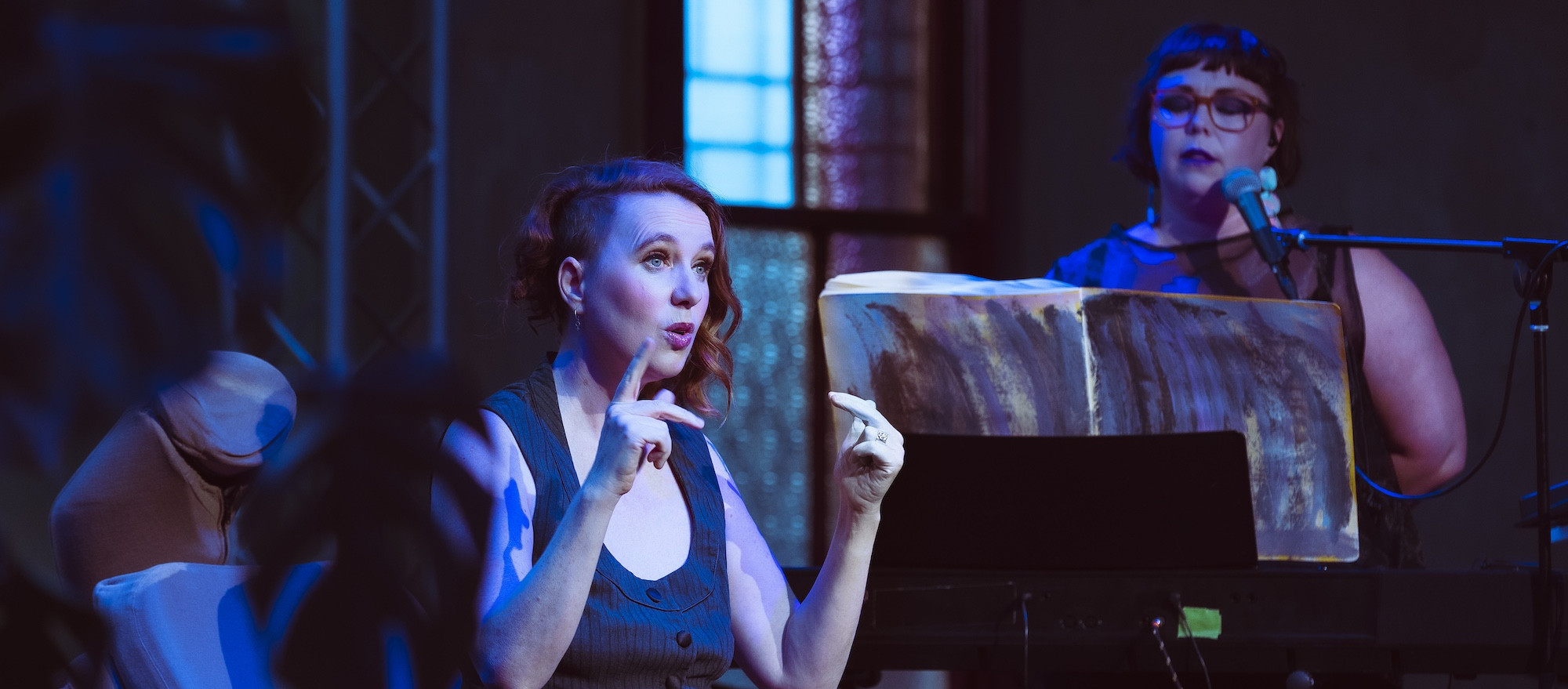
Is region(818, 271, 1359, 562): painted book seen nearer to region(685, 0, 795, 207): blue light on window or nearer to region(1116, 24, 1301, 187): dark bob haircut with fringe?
region(1116, 24, 1301, 187): dark bob haircut with fringe

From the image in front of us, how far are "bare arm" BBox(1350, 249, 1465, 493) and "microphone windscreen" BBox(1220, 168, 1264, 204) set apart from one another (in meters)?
0.25

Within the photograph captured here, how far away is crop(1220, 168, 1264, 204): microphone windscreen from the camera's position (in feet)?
7.11

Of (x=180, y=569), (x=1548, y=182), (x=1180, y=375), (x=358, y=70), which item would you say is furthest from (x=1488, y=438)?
(x=180, y=569)

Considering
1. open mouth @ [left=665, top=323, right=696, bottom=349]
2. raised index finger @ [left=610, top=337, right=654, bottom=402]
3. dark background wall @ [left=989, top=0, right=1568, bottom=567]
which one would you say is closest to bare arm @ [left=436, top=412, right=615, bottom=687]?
raised index finger @ [left=610, top=337, right=654, bottom=402]

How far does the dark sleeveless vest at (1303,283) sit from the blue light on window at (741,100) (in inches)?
83.9

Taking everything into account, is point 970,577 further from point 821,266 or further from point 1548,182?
point 1548,182

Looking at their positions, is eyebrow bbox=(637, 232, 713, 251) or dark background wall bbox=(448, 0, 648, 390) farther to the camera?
dark background wall bbox=(448, 0, 648, 390)

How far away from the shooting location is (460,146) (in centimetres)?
409

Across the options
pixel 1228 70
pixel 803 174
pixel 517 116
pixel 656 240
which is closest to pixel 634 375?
pixel 656 240

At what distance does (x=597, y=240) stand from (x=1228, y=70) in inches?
51.5

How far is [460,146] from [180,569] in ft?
9.84

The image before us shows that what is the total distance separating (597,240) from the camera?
155 centimetres

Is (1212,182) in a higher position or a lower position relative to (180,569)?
higher

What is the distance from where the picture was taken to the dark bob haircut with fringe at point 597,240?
1.58 m
